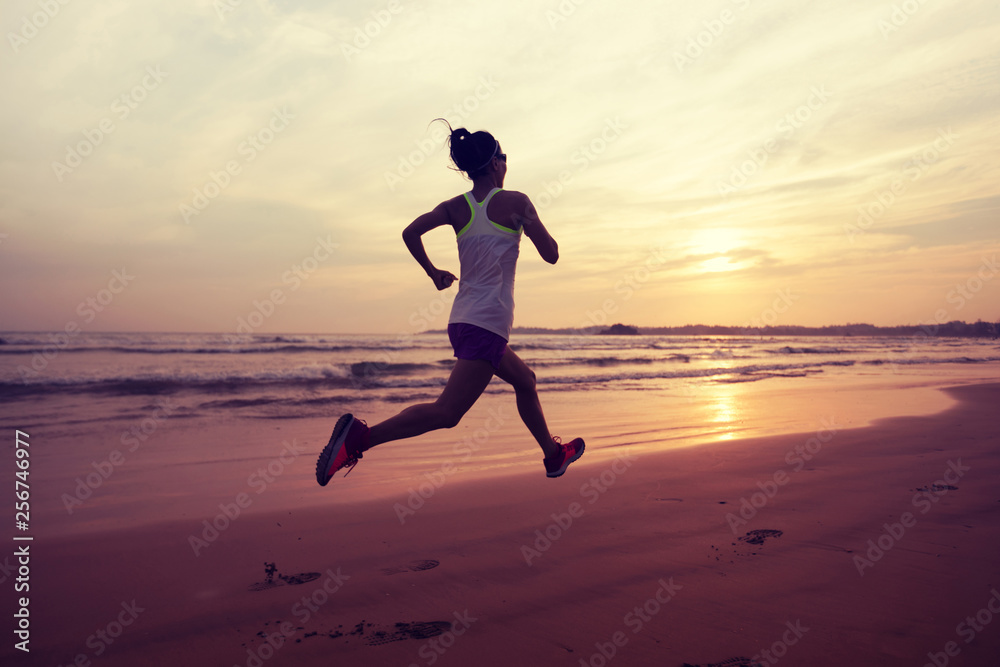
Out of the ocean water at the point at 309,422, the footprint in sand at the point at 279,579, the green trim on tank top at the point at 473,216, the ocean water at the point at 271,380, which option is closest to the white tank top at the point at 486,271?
the green trim on tank top at the point at 473,216

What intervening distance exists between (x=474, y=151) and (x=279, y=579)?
7.93 ft

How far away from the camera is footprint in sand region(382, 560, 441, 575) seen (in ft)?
10.3

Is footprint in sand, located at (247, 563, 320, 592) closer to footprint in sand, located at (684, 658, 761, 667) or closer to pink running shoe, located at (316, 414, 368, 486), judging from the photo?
pink running shoe, located at (316, 414, 368, 486)

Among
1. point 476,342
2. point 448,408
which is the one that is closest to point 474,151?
point 476,342

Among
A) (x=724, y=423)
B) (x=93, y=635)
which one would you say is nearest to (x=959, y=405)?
(x=724, y=423)

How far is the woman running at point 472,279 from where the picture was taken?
2.88m

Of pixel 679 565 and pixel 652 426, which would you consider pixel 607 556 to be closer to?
pixel 679 565

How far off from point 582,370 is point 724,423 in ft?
41.4

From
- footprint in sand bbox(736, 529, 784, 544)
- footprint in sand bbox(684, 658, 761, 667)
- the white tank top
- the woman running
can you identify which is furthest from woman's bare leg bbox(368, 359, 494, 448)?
footprint in sand bbox(736, 529, 784, 544)

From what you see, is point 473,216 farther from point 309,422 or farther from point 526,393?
point 309,422

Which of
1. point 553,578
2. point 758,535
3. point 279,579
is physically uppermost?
point 279,579

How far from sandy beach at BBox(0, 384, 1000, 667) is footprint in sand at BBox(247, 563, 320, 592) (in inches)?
0.5

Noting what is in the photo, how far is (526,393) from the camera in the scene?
3.29 m

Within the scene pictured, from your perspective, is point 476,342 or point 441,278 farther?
point 441,278
